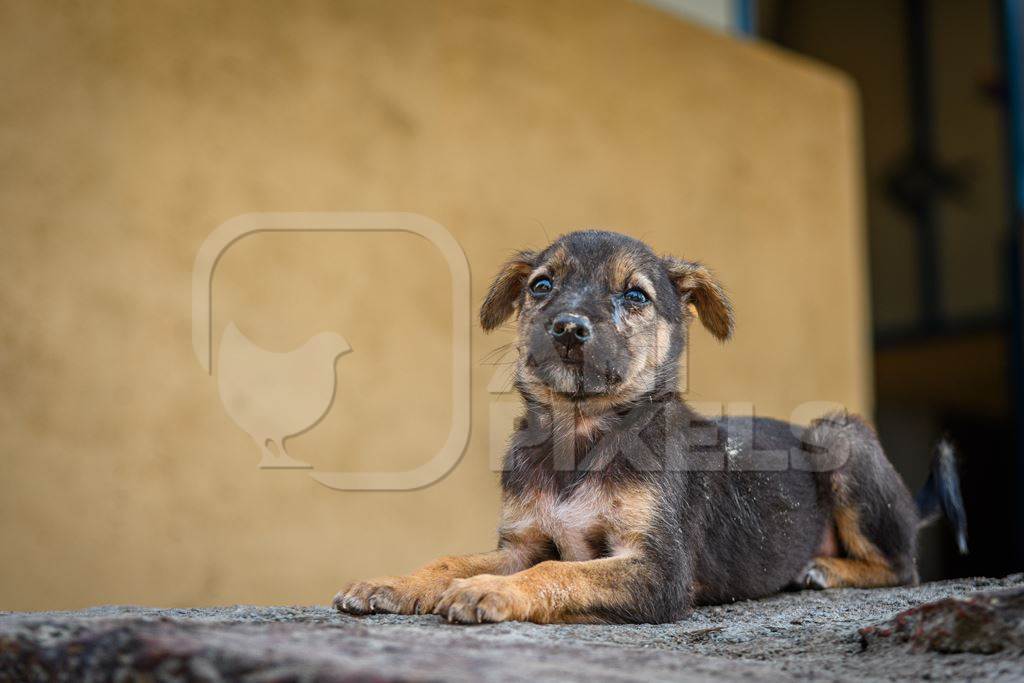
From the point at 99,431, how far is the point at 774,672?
481cm

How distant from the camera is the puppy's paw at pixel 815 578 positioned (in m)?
4.73

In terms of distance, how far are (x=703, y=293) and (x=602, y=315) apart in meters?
0.90

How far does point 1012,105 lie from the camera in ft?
37.6

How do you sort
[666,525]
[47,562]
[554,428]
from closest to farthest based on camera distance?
[666,525]
[554,428]
[47,562]

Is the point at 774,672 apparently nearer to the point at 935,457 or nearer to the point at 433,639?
the point at 433,639

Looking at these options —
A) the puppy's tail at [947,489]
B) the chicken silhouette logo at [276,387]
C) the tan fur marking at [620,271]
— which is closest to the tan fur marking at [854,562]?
the puppy's tail at [947,489]

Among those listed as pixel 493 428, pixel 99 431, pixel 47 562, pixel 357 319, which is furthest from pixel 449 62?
pixel 47 562

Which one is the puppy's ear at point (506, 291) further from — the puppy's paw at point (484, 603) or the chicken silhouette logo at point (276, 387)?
the chicken silhouette logo at point (276, 387)

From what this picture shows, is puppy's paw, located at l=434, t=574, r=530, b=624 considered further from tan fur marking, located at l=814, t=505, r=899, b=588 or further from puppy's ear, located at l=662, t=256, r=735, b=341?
tan fur marking, located at l=814, t=505, r=899, b=588

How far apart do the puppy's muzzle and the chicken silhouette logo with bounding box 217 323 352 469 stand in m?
3.58

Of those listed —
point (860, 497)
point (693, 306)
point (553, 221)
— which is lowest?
point (860, 497)

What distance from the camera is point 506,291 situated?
4762 mm

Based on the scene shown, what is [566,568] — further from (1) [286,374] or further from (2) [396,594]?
(1) [286,374]

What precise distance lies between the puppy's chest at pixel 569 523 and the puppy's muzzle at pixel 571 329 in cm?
54
